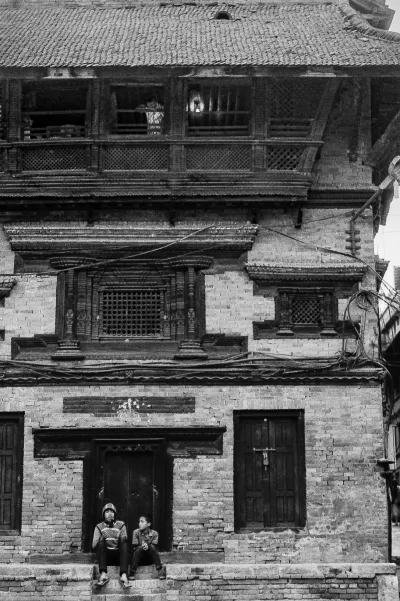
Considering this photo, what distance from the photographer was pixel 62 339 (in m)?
15.0

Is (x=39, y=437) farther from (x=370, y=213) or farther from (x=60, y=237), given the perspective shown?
(x=370, y=213)

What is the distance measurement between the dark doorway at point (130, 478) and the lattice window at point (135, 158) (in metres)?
4.36

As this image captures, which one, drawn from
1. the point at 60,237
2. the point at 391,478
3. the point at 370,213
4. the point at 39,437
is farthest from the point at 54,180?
the point at 391,478

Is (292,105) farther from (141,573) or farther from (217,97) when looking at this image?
(141,573)

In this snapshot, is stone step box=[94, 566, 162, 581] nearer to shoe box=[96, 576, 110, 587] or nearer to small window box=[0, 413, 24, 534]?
Result: shoe box=[96, 576, 110, 587]

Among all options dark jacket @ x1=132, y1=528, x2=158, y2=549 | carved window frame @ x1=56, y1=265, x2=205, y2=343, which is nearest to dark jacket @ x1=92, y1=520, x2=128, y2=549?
dark jacket @ x1=132, y1=528, x2=158, y2=549

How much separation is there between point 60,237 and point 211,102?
3.31 metres

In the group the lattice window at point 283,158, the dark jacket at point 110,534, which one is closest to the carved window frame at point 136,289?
the lattice window at point 283,158

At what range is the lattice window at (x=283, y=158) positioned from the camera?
605 inches

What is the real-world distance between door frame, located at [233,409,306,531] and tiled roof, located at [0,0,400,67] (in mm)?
5353

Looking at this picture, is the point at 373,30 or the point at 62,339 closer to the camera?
the point at 62,339

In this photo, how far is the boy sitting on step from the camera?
546 inches

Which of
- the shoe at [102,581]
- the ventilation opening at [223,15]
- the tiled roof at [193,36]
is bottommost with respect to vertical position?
the shoe at [102,581]

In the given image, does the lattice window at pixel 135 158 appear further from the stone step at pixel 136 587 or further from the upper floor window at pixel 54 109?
the stone step at pixel 136 587
